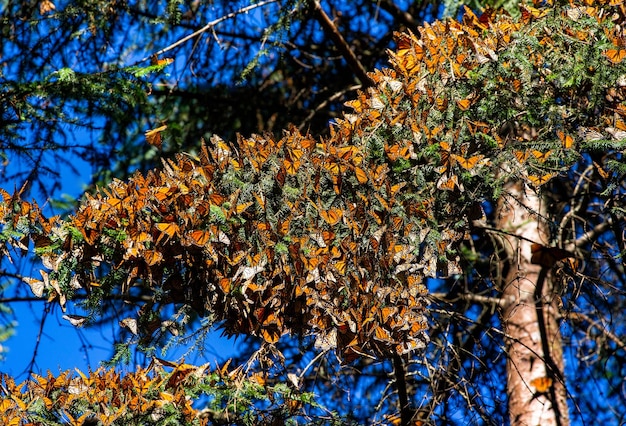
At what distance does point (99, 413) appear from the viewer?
3098 millimetres

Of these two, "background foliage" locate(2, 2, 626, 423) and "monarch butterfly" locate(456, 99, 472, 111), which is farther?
"monarch butterfly" locate(456, 99, 472, 111)

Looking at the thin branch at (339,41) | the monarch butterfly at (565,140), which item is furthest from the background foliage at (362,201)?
the thin branch at (339,41)

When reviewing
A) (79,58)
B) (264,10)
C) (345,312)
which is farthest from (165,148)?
(345,312)

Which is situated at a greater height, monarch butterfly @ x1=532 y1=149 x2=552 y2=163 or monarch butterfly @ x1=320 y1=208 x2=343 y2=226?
monarch butterfly @ x1=532 y1=149 x2=552 y2=163

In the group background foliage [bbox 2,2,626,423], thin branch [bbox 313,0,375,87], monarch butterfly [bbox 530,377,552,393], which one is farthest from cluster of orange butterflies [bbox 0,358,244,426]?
monarch butterfly [bbox 530,377,552,393]

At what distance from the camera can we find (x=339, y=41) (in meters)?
4.85

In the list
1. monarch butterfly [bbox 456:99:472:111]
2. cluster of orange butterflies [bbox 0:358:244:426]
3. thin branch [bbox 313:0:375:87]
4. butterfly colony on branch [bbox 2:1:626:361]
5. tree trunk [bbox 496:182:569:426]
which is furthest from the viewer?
tree trunk [bbox 496:182:569:426]

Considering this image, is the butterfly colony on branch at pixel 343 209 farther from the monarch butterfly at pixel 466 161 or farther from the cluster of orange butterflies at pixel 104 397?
the cluster of orange butterflies at pixel 104 397

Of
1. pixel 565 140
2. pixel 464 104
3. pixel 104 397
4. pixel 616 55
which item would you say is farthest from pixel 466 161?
pixel 104 397

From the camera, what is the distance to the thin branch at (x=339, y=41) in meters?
4.74

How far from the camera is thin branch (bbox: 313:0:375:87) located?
4.74 m

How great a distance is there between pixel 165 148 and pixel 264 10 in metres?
1.20

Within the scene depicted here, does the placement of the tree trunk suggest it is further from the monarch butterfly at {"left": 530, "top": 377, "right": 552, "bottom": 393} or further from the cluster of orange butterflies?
the cluster of orange butterflies

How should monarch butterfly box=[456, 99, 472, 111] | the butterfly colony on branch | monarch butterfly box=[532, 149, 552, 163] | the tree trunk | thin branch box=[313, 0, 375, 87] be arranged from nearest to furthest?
the butterfly colony on branch → monarch butterfly box=[532, 149, 552, 163] → monarch butterfly box=[456, 99, 472, 111] → thin branch box=[313, 0, 375, 87] → the tree trunk
